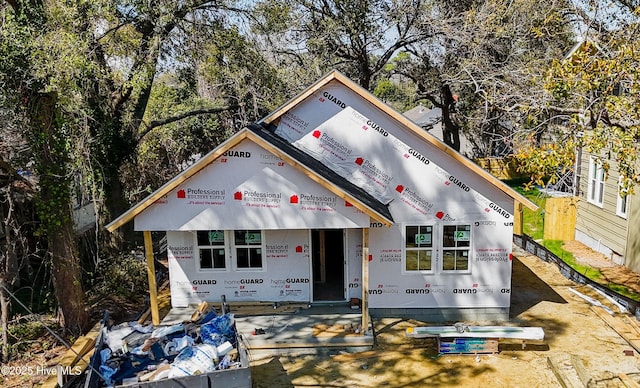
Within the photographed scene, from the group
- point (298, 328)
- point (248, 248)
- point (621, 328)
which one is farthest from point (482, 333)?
point (248, 248)

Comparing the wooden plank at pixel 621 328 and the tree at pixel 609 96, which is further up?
the tree at pixel 609 96

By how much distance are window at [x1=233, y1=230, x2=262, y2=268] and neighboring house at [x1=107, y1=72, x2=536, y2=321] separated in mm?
27

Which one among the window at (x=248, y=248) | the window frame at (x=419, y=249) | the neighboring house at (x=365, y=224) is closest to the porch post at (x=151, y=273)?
the neighboring house at (x=365, y=224)

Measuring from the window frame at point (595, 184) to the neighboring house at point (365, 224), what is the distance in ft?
27.1

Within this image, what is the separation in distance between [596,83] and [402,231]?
16.2ft

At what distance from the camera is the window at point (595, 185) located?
16125 mm

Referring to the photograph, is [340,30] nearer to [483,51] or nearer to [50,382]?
[483,51]

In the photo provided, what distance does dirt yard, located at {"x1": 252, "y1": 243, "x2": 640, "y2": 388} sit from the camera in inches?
324

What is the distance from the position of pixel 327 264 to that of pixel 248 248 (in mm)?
2407

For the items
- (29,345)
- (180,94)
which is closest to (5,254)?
(29,345)

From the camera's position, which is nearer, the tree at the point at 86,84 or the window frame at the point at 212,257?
the tree at the point at 86,84

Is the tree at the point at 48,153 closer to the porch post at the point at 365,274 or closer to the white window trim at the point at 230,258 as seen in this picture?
the white window trim at the point at 230,258

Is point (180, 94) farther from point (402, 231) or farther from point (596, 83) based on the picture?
point (596, 83)

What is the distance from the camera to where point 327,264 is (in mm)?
12109
